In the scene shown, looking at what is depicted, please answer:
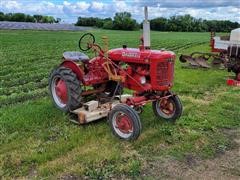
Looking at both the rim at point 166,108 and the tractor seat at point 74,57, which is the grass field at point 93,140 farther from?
the tractor seat at point 74,57

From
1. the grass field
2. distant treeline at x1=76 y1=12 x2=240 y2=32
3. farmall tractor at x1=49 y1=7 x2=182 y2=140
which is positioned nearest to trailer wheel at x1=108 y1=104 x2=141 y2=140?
farmall tractor at x1=49 y1=7 x2=182 y2=140

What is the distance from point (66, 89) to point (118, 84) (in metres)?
0.91

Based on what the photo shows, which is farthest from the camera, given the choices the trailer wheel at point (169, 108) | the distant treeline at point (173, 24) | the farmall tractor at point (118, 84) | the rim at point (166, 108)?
the distant treeline at point (173, 24)

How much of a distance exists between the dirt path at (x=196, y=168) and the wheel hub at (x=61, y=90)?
2.38 meters

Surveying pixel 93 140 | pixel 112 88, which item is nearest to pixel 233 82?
pixel 112 88

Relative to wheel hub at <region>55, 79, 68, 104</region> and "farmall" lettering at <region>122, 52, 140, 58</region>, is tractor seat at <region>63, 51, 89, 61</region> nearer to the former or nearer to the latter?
wheel hub at <region>55, 79, 68, 104</region>

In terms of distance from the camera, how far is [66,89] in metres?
6.49

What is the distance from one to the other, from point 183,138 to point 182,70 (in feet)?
24.3

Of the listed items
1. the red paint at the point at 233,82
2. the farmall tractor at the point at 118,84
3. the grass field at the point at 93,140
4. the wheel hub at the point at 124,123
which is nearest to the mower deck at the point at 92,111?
the farmall tractor at the point at 118,84

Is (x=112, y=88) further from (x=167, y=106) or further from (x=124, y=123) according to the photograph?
(x=124, y=123)

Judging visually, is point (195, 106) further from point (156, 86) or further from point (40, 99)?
point (40, 99)

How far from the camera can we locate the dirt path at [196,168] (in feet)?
14.7

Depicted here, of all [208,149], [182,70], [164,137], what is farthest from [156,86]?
[182,70]

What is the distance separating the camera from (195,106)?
7.60m
